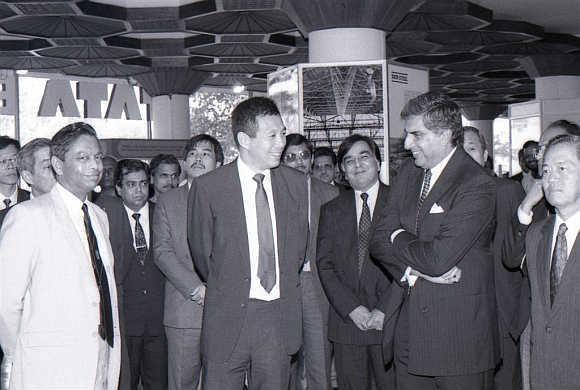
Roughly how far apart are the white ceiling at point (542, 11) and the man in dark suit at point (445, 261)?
32.5ft

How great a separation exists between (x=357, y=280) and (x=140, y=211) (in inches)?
74.7

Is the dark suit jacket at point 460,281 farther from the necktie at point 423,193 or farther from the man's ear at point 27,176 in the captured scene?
the man's ear at point 27,176

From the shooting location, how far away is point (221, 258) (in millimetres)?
3717

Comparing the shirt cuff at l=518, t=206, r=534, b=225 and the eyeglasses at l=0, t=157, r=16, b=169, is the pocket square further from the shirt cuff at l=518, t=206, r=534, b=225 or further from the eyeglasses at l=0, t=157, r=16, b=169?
the eyeglasses at l=0, t=157, r=16, b=169

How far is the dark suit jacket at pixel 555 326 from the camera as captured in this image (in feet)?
9.85

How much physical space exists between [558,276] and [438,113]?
919 millimetres

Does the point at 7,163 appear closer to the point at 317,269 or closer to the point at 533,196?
the point at 317,269

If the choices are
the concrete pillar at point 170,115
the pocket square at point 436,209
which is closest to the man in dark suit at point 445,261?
the pocket square at point 436,209

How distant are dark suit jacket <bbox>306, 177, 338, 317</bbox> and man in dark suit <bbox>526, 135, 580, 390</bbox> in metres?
1.74

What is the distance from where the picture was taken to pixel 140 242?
5.38m

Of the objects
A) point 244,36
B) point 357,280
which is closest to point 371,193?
point 357,280

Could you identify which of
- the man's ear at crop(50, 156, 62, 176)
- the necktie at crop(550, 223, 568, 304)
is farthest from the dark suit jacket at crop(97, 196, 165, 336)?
the necktie at crop(550, 223, 568, 304)

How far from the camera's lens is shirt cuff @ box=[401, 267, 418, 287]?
11.3 feet

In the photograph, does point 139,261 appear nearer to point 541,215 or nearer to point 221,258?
point 221,258
